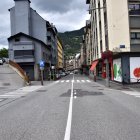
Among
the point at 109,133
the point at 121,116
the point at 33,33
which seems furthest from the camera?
the point at 33,33

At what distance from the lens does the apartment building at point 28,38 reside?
64.0 metres

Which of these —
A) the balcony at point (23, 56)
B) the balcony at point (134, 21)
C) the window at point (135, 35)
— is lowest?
the balcony at point (23, 56)

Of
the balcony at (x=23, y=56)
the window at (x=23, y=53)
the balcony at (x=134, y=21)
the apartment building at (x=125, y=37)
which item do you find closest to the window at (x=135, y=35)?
the apartment building at (x=125, y=37)

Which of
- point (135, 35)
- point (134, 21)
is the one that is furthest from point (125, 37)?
point (134, 21)

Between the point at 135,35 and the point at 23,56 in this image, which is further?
the point at 23,56

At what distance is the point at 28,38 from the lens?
6600cm

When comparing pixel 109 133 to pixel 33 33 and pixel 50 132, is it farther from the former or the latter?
pixel 33 33

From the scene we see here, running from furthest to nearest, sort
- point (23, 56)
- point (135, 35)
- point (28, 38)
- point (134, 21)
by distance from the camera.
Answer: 1. point (28, 38)
2. point (23, 56)
3. point (135, 35)
4. point (134, 21)

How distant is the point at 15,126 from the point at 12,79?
34.5m

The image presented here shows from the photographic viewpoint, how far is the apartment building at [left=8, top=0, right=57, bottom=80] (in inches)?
2520

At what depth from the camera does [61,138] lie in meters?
7.67

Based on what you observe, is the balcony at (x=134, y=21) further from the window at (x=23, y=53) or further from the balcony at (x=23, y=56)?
the window at (x=23, y=53)

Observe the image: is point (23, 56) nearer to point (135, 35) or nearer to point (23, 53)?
point (23, 53)

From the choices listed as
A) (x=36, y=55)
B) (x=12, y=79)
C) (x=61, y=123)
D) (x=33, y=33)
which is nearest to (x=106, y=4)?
(x=12, y=79)
